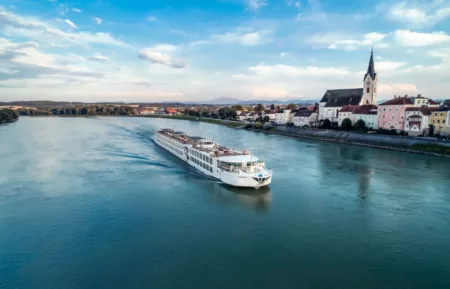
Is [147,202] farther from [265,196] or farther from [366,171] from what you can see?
[366,171]

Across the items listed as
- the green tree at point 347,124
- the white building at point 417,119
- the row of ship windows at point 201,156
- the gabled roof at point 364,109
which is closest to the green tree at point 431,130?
the white building at point 417,119

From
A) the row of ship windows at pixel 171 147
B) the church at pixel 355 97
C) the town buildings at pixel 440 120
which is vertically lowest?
the row of ship windows at pixel 171 147

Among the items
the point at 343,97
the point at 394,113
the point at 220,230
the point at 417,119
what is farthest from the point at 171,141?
the point at 343,97

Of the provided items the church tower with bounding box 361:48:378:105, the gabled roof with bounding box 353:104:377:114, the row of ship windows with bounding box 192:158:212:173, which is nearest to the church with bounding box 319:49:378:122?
the church tower with bounding box 361:48:378:105

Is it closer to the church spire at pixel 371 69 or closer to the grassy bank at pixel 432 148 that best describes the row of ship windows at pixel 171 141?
the grassy bank at pixel 432 148

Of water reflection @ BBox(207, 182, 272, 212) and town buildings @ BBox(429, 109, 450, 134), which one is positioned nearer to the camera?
water reflection @ BBox(207, 182, 272, 212)

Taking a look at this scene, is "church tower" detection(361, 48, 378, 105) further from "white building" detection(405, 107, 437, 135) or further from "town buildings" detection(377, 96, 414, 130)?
"white building" detection(405, 107, 437, 135)
